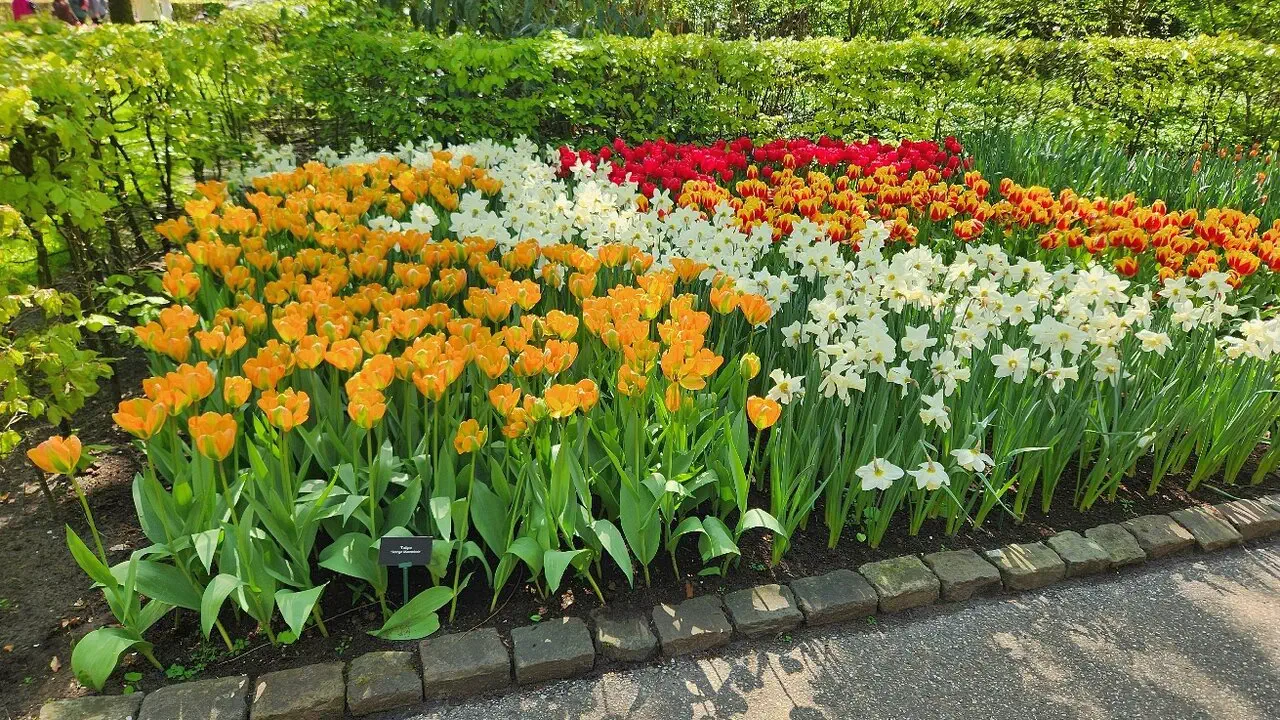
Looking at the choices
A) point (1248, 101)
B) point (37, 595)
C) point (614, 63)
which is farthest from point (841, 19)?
point (37, 595)

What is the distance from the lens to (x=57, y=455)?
1.85 metres

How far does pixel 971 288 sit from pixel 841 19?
11.2 m

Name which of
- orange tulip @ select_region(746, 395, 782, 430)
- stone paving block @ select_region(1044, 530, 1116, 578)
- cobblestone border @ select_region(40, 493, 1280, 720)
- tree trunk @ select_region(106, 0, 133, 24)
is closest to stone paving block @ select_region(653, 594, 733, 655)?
cobblestone border @ select_region(40, 493, 1280, 720)

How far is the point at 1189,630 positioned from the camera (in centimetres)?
252

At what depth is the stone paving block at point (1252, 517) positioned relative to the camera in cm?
298

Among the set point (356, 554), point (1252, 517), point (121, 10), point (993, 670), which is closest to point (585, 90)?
point (356, 554)

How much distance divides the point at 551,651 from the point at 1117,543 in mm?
2045

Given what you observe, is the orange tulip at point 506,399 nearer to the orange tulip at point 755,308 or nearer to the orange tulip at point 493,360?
the orange tulip at point 493,360

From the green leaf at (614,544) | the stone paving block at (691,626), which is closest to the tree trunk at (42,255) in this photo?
the green leaf at (614,544)

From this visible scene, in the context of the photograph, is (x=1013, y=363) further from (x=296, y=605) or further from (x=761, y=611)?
(x=296, y=605)

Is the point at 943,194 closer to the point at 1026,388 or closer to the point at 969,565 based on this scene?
the point at 1026,388

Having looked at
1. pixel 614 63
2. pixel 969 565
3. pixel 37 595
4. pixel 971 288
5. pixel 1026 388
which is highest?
pixel 614 63

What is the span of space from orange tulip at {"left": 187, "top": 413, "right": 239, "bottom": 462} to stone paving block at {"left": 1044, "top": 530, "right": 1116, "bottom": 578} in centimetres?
262

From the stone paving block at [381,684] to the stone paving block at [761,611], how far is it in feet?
3.05
